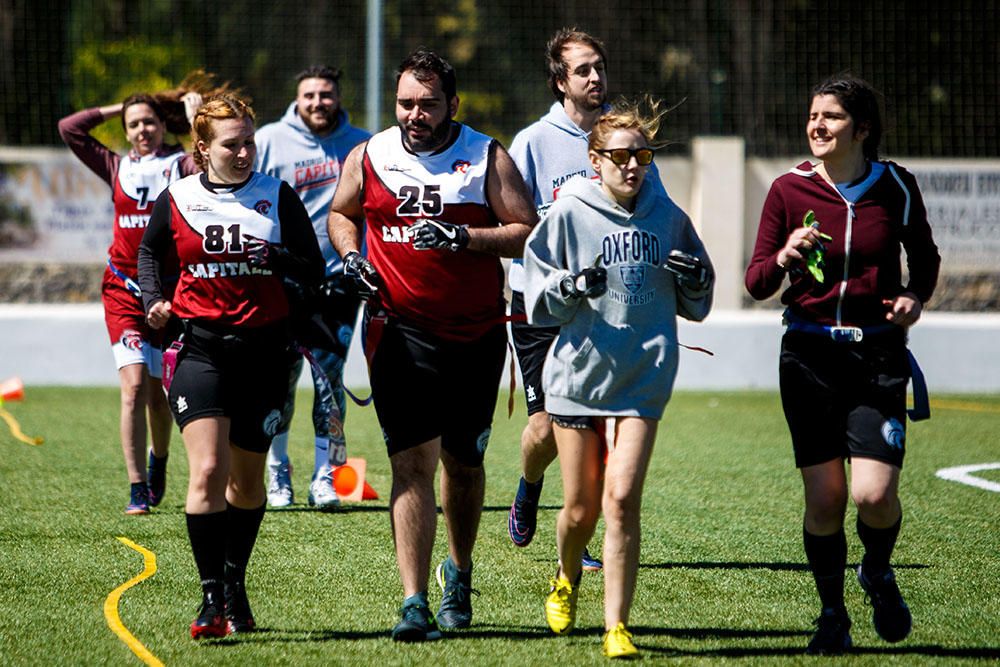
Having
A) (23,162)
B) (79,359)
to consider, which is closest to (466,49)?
(23,162)

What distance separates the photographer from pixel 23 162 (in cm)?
1570

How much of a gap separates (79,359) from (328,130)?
6.93 metres

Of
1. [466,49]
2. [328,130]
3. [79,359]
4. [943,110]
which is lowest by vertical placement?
[79,359]

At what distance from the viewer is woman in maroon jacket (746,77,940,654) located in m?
4.89

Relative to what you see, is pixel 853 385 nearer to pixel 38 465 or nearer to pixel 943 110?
pixel 38 465

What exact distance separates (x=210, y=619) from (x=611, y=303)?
1.83m

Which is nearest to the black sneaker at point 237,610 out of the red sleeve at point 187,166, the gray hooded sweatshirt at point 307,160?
the red sleeve at point 187,166

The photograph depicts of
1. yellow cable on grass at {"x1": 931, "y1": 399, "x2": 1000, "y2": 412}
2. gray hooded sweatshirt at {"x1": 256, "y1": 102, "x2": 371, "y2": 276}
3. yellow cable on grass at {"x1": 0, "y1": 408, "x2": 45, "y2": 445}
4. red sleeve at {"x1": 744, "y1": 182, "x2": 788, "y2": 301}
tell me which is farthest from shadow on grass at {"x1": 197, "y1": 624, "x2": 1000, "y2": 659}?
yellow cable on grass at {"x1": 931, "y1": 399, "x2": 1000, "y2": 412}

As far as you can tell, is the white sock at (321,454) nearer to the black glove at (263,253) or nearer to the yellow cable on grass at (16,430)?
the black glove at (263,253)

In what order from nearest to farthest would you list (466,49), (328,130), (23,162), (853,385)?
(853,385), (328,130), (23,162), (466,49)

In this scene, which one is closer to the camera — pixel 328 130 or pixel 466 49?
pixel 328 130

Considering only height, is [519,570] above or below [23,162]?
below

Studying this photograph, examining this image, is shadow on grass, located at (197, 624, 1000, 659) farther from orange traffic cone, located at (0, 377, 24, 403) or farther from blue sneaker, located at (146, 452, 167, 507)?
orange traffic cone, located at (0, 377, 24, 403)

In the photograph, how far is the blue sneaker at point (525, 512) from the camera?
6445mm
